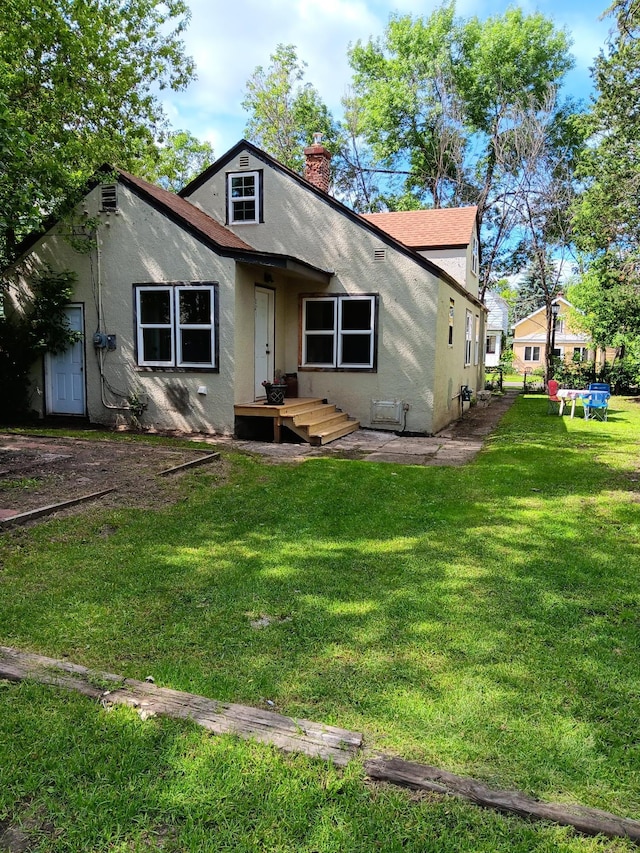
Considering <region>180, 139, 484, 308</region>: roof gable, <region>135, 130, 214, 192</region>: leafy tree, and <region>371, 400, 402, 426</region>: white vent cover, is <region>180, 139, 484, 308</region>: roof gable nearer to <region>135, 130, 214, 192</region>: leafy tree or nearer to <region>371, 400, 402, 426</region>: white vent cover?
<region>371, 400, 402, 426</region>: white vent cover

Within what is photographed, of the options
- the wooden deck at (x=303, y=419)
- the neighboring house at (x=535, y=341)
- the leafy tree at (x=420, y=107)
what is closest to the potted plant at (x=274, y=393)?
the wooden deck at (x=303, y=419)

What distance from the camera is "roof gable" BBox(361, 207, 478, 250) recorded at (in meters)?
16.4

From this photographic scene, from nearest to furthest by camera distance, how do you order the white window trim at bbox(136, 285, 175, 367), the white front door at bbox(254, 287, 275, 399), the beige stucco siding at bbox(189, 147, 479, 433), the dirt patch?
the dirt patch, the white window trim at bbox(136, 285, 175, 367), the beige stucco siding at bbox(189, 147, 479, 433), the white front door at bbox(254, 287, 275, 399)

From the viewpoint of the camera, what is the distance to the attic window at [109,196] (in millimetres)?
11250

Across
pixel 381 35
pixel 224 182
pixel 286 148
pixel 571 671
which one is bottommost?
pixel 571 671

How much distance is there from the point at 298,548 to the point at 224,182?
417 inches

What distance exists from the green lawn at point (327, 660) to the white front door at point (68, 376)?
7.33 metres

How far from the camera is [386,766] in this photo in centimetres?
215

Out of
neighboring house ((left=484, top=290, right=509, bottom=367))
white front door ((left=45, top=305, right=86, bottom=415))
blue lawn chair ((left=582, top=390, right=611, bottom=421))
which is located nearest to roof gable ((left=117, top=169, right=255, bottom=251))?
white front door ((left=45, top=305, right=86, bottom=415))

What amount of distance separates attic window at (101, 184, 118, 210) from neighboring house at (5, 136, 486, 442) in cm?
2

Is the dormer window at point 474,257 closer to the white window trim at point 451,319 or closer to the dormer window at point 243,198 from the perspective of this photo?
the white window trim at point 451,319

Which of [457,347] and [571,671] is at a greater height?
[457,347]

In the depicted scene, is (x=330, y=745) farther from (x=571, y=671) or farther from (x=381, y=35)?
(x=381, y=35)

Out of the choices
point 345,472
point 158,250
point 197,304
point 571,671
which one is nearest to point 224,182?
point 158,250
